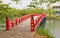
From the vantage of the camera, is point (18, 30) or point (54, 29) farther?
point (54, 29)

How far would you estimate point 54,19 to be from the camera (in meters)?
36.0

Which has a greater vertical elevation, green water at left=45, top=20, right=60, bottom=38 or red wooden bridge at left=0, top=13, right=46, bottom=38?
red wooden bridge at left=0, top=13, right=46, bottom=38

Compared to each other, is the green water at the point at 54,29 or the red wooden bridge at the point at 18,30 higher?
the red wooden bridge at the point at 18,30

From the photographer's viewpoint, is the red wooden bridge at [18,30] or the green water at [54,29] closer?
the red wooden bridge at [18,30]

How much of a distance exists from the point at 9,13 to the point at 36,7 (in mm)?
24522

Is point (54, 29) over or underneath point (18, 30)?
underneath

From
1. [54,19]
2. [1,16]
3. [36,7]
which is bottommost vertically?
[54,19]

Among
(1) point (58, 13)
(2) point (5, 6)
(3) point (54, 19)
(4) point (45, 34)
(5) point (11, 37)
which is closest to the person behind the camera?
(2) point (5, 6)

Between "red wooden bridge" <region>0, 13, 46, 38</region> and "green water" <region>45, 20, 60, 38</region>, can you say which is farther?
"green water" <region>45, 20, 60, 38</region>

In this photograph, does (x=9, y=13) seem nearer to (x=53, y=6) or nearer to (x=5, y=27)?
(x=5, y=27)

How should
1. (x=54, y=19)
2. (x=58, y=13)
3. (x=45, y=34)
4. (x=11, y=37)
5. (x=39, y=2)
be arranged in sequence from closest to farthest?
(x=11, y=37) → (x=45, y=34) → (x=39, y=2) → (x=54, y=19) → (x=58, y=13)

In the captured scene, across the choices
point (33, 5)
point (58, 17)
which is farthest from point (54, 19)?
point (33, 5)

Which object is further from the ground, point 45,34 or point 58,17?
point 45,34

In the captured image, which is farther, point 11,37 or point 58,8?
point 58,8
